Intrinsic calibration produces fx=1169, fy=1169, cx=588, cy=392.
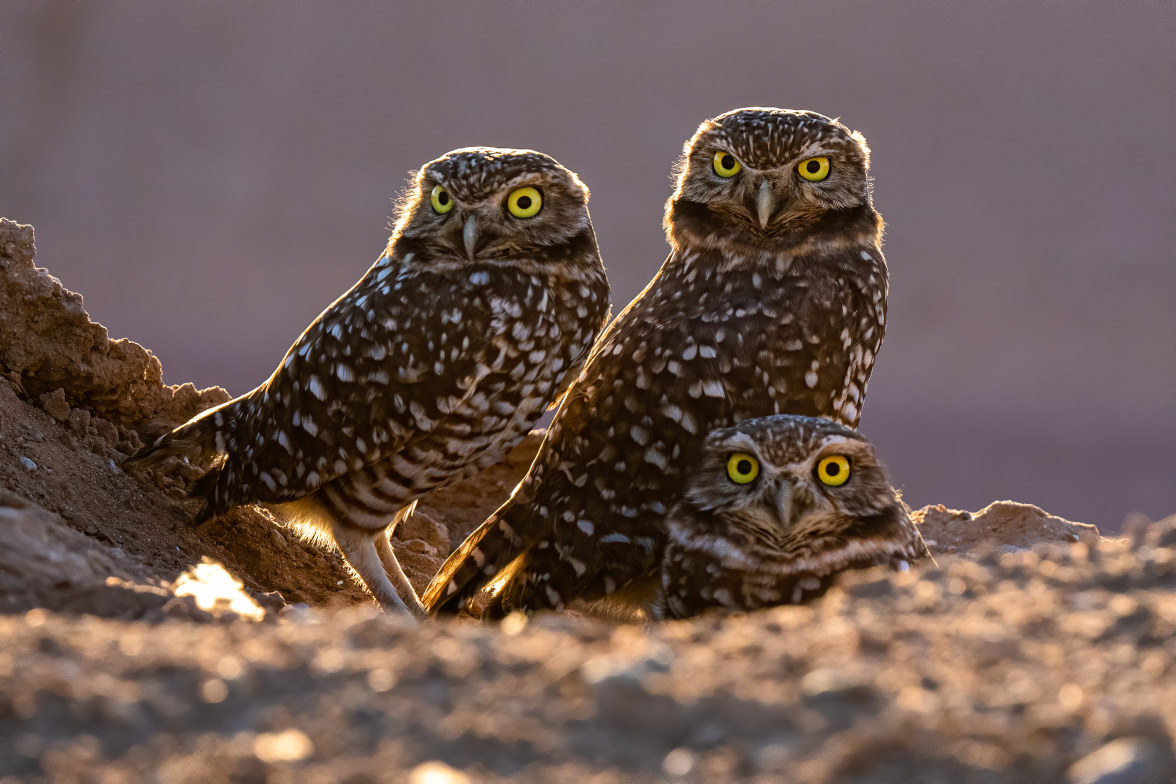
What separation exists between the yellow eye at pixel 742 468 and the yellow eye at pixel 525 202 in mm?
1568

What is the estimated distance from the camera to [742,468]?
3.38m

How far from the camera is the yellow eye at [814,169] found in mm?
3992

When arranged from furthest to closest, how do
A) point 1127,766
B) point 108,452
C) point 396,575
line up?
point 108,452
point 396,575
point 1127,766

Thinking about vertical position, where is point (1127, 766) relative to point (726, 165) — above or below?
below

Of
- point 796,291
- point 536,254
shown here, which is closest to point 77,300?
point 536,254

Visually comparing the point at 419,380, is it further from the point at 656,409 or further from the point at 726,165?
the point at 726,165

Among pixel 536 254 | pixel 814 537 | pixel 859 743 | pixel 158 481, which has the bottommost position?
pixel 859 743

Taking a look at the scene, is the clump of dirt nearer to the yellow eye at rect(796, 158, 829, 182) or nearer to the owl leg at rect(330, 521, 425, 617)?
the owl leg at rect(330, 521, 425, 617)

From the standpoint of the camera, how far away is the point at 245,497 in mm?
4750

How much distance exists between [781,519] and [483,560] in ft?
4.08

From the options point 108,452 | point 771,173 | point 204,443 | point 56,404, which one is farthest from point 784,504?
point 56,404

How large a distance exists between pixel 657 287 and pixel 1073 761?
299cm

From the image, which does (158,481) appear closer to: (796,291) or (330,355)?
(330,355)

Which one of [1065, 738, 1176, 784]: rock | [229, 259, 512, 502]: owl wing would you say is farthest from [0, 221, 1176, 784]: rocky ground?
[229, 259, 512, 502]: owl wing
